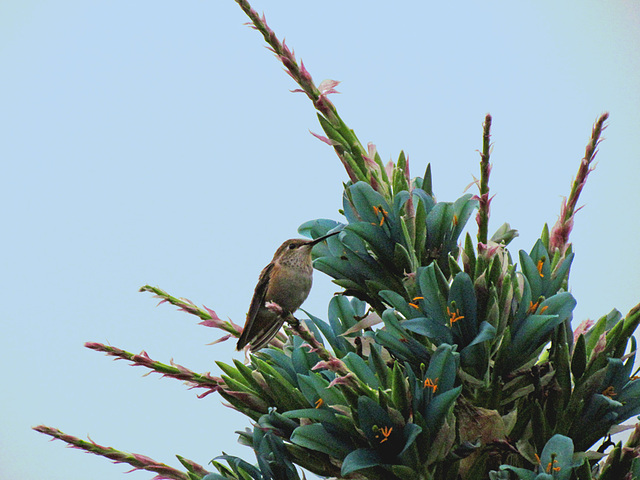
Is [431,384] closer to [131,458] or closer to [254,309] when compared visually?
[131,458]

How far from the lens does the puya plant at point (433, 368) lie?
2.21ft

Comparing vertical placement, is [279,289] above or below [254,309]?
above

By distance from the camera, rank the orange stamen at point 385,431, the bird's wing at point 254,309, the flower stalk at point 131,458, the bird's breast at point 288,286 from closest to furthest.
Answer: the orange stamen at point 385,431 < the flower stalk at point 131,458 < the bird's wing at point 254,309 < the bird's breast at point 288,286

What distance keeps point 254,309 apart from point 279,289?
0.30m

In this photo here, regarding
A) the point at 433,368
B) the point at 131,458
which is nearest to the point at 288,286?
the point at 131,458

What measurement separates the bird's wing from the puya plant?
19 cm

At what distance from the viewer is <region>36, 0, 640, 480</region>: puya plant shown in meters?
0.67

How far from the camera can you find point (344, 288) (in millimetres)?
870

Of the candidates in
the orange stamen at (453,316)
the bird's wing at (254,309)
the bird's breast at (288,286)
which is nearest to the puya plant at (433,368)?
the orange stamen at (453,316)

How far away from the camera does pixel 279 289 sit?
145 centimetres

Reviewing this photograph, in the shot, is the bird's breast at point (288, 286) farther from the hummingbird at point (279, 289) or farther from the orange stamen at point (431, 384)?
the orange stamen at point (431, 384)

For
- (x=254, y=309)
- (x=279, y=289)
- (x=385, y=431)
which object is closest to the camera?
(x=385, y=431)

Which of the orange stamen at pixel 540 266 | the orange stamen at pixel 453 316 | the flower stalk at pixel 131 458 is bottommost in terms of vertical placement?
the flower stalk at pixel 131 458

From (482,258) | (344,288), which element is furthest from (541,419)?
(344,288)
